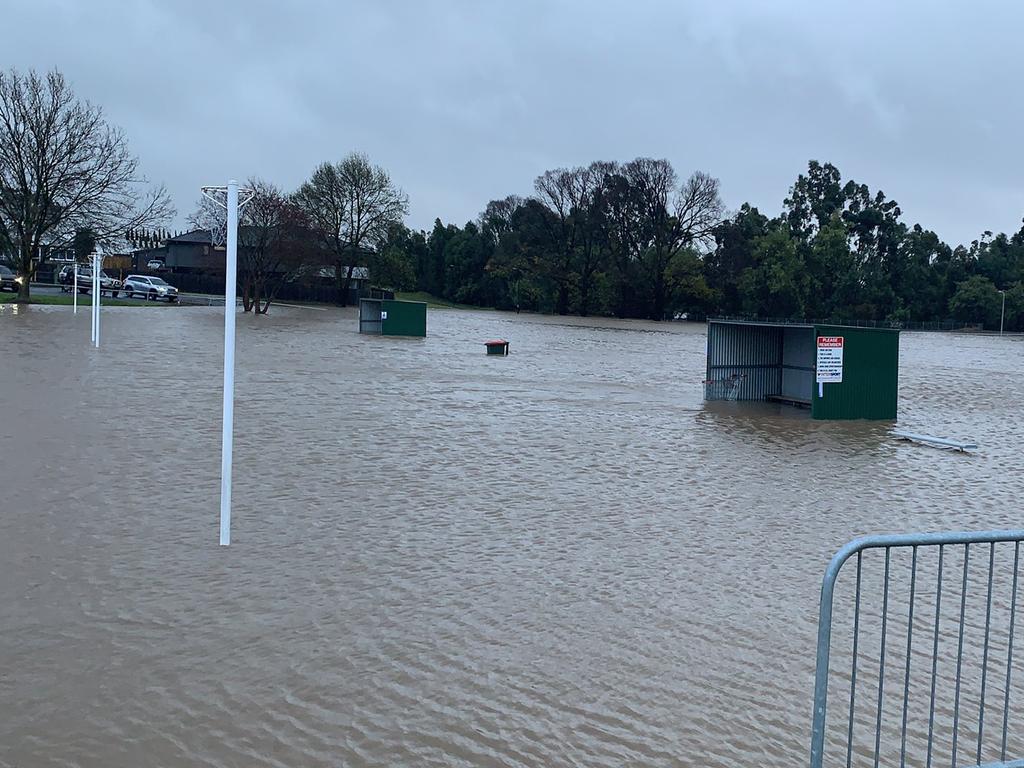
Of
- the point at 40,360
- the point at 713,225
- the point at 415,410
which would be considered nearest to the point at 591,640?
the point at 415,410

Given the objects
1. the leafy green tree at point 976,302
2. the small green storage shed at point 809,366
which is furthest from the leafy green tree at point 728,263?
the small green storage shed at point 809,366

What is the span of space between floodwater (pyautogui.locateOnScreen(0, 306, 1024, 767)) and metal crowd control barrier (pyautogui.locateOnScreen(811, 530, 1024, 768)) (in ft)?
1.58

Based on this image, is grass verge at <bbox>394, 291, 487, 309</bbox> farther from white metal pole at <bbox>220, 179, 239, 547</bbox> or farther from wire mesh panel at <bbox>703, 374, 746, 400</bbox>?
white metal pole at <bbox>220, 179, 239, 547</bbox>

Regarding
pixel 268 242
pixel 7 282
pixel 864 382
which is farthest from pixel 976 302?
pixel 864 382

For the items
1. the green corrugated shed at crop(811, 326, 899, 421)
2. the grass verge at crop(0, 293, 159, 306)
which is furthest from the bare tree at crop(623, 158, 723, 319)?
the green corrugated shed at crop(811, 326, 899, 421)

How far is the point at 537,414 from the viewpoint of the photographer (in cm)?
2195

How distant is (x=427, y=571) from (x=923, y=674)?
4240mm

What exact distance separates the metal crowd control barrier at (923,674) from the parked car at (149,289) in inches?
→ 2672

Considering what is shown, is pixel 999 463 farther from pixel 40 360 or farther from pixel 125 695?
pixel 40 360

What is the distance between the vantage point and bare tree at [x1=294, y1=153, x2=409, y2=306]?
8444 cm

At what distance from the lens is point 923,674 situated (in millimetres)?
7352

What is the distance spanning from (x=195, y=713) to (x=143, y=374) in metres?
21.0

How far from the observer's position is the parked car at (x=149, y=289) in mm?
71688

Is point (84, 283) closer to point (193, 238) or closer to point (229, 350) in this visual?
point (193, 238)
